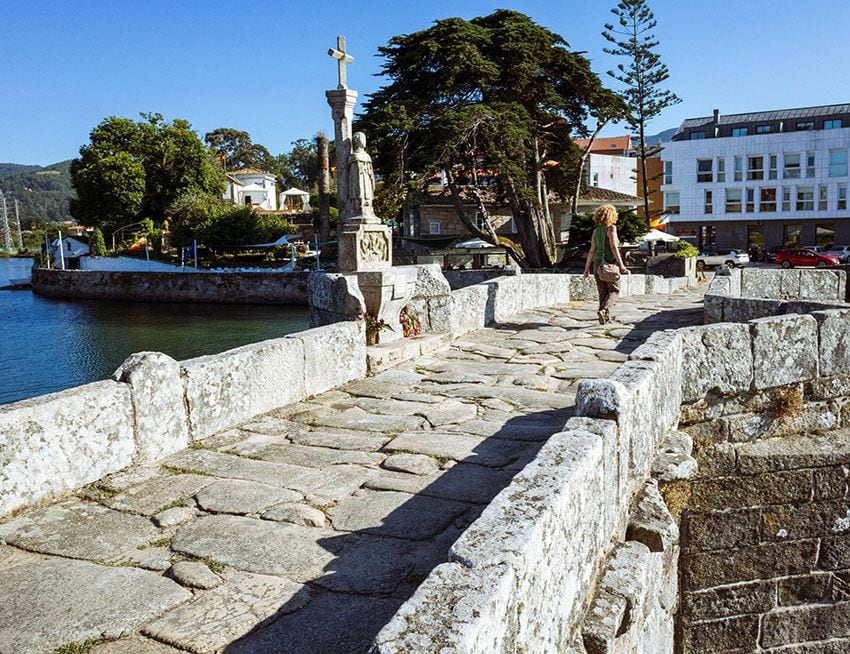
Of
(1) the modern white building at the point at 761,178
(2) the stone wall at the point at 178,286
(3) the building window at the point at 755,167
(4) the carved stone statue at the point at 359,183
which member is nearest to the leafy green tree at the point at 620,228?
(2) the stone wall at the point at 178,286

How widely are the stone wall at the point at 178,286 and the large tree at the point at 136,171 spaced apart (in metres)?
5.74

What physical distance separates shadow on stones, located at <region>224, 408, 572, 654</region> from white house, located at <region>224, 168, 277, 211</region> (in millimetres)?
74115

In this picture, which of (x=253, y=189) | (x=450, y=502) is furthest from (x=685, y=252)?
(x=253, y=189)

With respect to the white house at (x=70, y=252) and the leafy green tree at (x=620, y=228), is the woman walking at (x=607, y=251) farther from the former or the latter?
the white house at (x=70, y=252)

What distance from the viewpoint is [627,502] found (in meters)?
4.07

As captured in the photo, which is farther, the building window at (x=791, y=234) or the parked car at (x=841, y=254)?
the building window at (x=791, y=234)

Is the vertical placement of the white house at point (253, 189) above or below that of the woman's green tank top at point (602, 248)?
above

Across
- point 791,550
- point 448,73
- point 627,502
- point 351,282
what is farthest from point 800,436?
point 448,73

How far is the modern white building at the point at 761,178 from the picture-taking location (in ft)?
164

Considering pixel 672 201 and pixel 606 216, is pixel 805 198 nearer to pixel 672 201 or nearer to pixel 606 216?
pixel 672 201

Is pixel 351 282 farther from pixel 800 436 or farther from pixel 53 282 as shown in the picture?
pixel 53 282

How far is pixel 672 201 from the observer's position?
5422 centimetres

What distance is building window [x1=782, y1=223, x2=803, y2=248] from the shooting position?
169 feet

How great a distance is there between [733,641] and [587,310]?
6742mm
